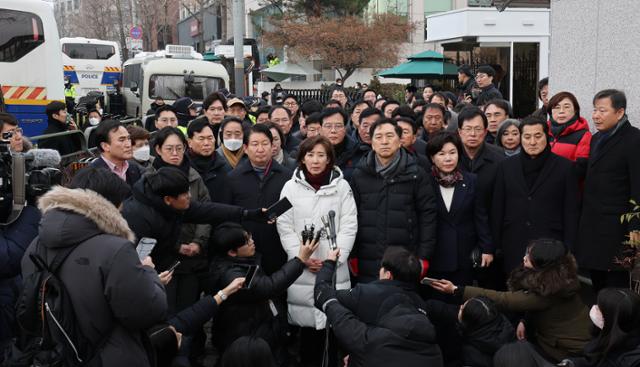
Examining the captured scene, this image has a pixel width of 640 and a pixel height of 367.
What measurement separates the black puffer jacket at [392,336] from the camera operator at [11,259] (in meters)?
1.84

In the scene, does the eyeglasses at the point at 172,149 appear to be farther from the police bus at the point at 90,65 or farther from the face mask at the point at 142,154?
the police bus at the point at 90,65

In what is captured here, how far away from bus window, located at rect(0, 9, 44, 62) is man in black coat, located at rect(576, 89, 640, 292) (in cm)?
1122

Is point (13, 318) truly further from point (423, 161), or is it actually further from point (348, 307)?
point (423, 161)

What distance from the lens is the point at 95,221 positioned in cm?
311

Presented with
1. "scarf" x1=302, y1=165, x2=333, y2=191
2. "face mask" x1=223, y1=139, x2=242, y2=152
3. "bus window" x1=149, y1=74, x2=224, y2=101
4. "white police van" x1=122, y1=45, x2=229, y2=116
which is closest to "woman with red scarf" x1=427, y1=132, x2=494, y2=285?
"scarf" x1=302, y1=165, x2=333, y2=191

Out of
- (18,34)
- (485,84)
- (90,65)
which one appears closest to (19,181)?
(485,84)

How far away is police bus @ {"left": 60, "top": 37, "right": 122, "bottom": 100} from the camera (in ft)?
93.9

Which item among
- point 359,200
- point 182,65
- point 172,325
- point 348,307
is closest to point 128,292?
point 172,325

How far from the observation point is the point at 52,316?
9.89 feet

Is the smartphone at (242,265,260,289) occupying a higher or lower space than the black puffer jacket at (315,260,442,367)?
higher

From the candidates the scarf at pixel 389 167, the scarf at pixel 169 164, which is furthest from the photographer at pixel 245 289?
the scarf at pixel 169 164

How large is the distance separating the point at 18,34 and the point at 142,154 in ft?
26.7

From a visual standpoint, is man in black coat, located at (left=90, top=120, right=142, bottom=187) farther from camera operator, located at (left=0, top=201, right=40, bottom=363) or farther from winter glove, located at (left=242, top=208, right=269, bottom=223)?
camera operator, located at (left=0, top=201, right=40, bottom=363)

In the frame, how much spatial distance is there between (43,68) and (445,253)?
10594 mm
